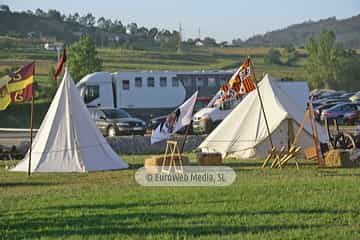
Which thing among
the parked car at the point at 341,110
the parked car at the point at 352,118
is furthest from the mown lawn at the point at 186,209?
the parked car at the point at 341,110

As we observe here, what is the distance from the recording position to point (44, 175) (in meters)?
19.5

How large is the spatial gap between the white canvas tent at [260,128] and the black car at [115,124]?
40.6 ft

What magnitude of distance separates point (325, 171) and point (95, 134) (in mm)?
6165

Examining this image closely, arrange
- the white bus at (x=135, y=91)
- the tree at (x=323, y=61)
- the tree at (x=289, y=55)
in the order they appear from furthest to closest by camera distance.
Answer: the tree at (x=289, y=55)
the tree at (x=323, y=61)
the white bus at (x=135, y=91)

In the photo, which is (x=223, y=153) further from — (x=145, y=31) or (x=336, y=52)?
(x=145, y=31)

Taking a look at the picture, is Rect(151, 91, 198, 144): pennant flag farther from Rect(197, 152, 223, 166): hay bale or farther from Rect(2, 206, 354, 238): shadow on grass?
Rect(2, 206, 354, 238): shadow on grass

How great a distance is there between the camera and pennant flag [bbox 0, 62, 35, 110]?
61.8 feet

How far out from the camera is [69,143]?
816 inches

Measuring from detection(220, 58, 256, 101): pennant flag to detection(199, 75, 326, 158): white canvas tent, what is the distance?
2.52m

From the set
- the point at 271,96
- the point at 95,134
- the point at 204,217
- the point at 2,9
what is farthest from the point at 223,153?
the point at 2,9

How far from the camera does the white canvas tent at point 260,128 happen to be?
77.3ft

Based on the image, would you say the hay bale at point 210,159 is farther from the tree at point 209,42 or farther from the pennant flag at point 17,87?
the tree at point 209,42

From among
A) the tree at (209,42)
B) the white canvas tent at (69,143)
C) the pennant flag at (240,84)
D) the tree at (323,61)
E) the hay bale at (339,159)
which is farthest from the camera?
the tree at (209,42)

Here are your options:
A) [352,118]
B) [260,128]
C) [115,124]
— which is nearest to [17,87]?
[260,128]
